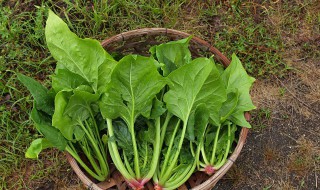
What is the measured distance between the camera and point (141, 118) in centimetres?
184

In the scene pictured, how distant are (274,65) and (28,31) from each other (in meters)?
1.28

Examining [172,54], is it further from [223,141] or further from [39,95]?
[39,95]

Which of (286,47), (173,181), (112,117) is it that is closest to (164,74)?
(112,117)

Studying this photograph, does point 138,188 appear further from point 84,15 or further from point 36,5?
point 36,5

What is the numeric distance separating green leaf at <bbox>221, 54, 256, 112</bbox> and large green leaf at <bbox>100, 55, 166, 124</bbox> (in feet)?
1.06

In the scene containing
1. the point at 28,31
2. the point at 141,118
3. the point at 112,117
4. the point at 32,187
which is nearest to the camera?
the point at 112,117

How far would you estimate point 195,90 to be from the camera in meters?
1.67

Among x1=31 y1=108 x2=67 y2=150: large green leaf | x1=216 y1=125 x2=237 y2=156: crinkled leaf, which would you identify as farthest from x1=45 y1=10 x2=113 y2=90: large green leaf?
x1=216 y1=125 x2=237 y2=156: crinkled leaf

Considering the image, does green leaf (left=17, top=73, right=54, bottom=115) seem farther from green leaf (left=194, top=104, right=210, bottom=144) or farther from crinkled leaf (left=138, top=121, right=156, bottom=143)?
green leaf (left=194, top=104, right=210, bottom=144)

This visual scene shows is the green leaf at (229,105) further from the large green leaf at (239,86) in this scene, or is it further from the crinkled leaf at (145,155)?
the crinkled leaf at (145,155)

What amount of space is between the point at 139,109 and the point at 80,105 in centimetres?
22

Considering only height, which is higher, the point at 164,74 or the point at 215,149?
the point at 164,74

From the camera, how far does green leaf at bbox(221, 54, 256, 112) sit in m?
1.79

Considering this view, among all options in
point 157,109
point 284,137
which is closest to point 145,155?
point 157,109
